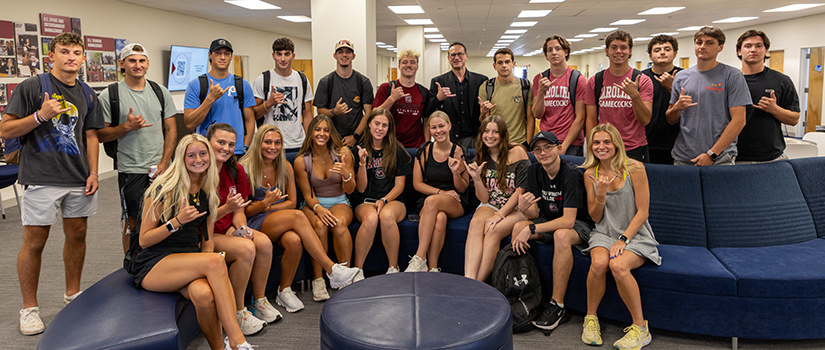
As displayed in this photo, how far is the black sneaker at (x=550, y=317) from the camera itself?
3.08m

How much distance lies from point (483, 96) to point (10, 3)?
20.0 feet

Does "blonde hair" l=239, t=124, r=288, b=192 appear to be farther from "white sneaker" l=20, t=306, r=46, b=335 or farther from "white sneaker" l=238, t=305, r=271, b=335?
"white sneaker" l=20, t=306, r=46, b=335

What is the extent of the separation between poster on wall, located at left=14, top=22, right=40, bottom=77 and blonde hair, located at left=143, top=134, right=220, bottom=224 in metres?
5.55

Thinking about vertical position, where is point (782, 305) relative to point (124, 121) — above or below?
below

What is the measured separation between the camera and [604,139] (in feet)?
10.1

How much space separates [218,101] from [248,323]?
5.45ft

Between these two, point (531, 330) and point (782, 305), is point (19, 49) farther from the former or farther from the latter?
point (782, 305)

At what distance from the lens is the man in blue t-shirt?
3711mm

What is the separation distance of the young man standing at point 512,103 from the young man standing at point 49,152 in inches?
109

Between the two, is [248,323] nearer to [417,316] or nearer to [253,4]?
[417,316]

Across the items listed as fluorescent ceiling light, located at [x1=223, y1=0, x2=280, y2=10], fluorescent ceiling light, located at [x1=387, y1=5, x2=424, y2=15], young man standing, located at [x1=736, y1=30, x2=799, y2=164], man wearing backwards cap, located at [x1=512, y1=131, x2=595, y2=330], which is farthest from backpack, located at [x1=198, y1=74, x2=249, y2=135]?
fluorescent ceiling light, located at [x1=387, y1=5, x2=424, y2=15]

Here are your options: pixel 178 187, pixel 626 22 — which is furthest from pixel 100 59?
pixel 626 22

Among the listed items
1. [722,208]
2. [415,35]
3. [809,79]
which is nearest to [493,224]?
[722,208]

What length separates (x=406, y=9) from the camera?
400 inches
